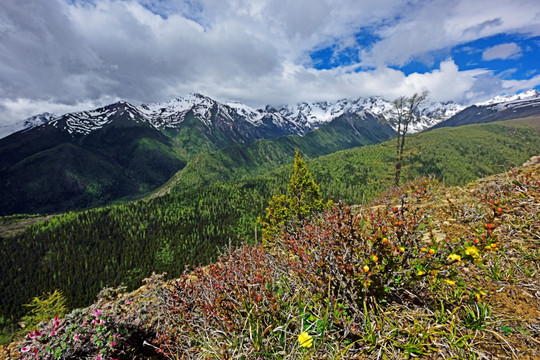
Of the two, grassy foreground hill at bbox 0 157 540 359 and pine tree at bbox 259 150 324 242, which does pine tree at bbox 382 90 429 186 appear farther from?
grassy foreground hill at bbox 0 157 540 359

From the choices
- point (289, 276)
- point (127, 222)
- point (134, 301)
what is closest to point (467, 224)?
point (289, 276)

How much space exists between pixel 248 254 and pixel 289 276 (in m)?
0.91

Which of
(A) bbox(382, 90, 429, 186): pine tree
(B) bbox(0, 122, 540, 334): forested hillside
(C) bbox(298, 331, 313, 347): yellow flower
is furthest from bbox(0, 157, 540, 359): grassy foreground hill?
(B) bbox(0, 122, 540, 334): forested hillside

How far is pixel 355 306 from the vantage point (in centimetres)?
277

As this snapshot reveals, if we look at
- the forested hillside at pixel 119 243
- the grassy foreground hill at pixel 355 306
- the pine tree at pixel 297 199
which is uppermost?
the grassy foreground hill at pixel 355 306

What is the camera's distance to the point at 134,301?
5.66 m

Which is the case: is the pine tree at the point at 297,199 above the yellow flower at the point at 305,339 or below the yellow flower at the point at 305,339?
below

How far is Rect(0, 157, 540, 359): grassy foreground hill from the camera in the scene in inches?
98.3

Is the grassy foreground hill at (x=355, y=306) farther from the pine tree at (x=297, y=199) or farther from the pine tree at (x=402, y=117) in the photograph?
the pine tree at (x=402, y=117)

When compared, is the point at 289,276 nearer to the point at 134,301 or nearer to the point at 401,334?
the point at 401,334

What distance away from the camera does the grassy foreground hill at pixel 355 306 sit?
2496 millimetres

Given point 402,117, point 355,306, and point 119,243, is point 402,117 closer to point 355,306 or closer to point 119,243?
point 355,306

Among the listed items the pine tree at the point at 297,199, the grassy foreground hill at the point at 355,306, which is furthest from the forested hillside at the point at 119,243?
the grassy foreground hill at the point at 355,306

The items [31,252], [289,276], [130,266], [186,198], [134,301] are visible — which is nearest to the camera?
[289,276]
